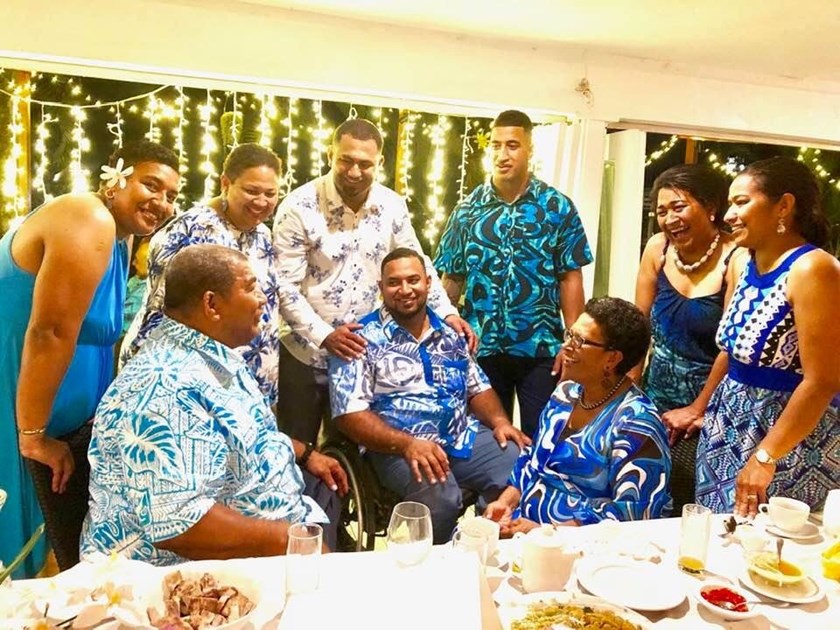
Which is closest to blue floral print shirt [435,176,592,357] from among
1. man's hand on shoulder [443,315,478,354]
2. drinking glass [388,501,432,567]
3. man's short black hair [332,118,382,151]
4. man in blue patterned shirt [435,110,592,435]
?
man in blue patterned shirt [435,110,592,435]

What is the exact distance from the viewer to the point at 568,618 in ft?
3.91

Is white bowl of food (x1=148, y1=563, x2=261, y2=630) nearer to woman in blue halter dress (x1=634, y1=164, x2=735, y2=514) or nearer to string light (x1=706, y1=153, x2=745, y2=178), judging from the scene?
woman in blue halter dress (x1=634, y1=164, x2=735, y2=514)

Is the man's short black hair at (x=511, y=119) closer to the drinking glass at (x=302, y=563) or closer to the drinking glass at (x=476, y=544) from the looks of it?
the drinking glass at (x=476, y=544)

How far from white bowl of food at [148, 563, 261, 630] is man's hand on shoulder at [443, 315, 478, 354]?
5.47 feet

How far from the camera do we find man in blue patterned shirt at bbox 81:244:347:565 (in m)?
1.46

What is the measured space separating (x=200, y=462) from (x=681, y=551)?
3.61 ft

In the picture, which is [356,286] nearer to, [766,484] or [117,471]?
[117,471]

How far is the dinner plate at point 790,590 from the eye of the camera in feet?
4.32

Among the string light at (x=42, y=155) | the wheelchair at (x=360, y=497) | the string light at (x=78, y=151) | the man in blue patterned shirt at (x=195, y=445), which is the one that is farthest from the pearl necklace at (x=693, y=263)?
the string light at (x=42, y=155)

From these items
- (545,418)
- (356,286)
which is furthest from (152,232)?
(545,418)

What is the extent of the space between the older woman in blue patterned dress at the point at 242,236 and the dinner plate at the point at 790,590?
1.80 m

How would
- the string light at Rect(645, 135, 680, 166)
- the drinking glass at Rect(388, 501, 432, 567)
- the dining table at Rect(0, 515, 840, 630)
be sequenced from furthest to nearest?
the string light at Rect(645, 135, 680, 166)
the drinking glass at Rect(388, 501, 432, 567)
the dining table at Rect(0, 515, 840, 630)

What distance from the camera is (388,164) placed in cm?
280

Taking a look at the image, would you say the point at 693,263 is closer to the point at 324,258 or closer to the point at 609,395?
the point at 609,395
